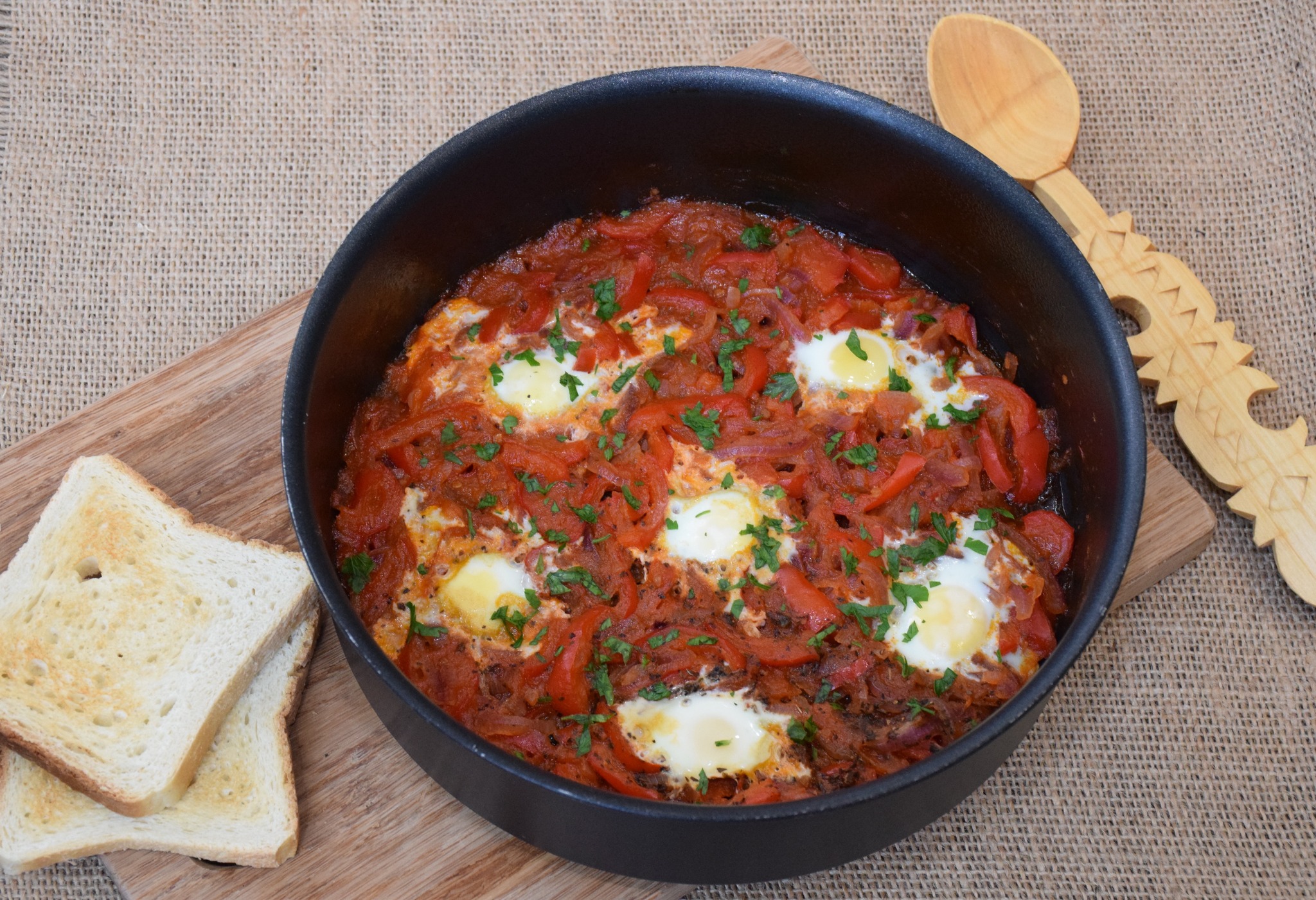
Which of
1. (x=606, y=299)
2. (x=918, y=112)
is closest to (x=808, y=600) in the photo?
(x=606, y=299)

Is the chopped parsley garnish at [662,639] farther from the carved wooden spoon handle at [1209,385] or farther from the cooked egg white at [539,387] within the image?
the carved wooden spoon handle at [1209,385]

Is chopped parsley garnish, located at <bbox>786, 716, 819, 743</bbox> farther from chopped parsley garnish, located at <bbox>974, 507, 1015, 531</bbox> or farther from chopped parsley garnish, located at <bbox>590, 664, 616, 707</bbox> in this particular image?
chopped parsley garnish, located at <bbox>974, 507, 1015, 531</bbox>

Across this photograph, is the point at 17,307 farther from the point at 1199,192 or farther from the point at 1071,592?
the point at 1199,192

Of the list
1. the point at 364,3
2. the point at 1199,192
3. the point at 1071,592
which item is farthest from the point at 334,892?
the point at 1199,192

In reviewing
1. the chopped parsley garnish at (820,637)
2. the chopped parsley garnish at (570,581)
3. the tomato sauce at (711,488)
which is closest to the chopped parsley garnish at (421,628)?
the tomato sauce at (711,488)

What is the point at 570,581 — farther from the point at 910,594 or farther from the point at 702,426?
the point at 910,594

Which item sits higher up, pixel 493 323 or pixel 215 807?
pixel 493 323

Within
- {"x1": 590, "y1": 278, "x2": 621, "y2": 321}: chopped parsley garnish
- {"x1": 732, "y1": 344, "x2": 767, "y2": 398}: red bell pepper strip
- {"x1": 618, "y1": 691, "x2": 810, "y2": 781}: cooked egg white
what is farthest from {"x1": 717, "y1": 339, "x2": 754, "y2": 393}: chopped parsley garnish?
{"x1": 618, "y1": 691, "x2": 810, "y2": 781}: cooked egg white
